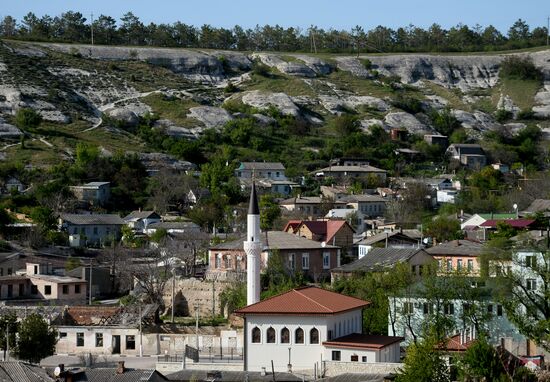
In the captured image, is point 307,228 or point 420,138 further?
point 420,138

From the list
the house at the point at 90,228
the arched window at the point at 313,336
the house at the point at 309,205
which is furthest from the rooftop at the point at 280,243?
the house at the point at 309,205

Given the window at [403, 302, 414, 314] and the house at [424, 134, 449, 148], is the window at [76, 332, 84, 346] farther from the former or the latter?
the house at [424, 134, 449, 148]

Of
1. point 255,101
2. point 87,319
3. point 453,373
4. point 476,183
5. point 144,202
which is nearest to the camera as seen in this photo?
point 453,373

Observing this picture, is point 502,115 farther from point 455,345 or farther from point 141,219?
point 455,345

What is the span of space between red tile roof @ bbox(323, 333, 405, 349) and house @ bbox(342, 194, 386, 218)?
177 feet

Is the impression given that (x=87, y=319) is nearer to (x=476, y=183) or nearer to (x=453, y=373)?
(x=453, y=373)

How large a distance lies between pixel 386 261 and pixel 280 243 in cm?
623

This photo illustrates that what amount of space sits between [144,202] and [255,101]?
45.2 meters

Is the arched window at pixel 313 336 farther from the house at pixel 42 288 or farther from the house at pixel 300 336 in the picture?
the house at pixel 42 288

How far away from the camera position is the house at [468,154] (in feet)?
446

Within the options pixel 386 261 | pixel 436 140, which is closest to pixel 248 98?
pixel 436 140

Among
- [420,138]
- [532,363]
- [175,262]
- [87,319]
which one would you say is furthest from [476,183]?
[532,363]

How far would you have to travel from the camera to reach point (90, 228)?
96.6 metres

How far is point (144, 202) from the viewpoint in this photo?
110938 millimetres
